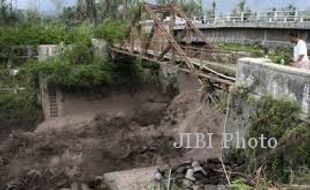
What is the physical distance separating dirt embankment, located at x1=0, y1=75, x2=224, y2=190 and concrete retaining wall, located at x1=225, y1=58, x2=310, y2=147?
11.7 feet

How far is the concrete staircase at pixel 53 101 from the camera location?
88.3 ft

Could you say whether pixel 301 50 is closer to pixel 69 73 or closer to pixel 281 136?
pixel 281 136

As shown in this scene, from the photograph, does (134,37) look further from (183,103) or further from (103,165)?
(103,165)

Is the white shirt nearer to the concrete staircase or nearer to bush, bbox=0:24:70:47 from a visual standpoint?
the concrete staircase

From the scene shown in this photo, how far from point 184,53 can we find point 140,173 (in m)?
4.66

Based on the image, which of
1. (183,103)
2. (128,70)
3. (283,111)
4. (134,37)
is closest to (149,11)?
(134,37)

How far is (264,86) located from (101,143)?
38.5 feet

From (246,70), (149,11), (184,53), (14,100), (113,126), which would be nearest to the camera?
(246,70)

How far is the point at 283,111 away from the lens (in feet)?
34.4

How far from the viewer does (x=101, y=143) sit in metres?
22.0

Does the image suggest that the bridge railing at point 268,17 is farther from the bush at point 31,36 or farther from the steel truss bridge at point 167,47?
the bush at point 31,36

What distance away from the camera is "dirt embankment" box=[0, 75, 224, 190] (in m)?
17.7
